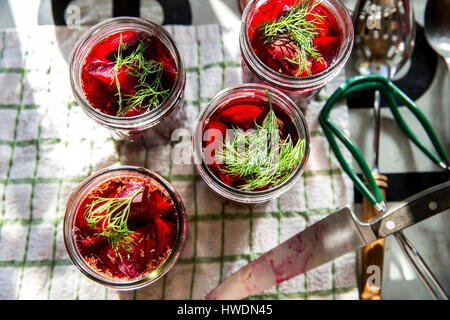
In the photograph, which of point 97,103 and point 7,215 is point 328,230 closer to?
point 97,103

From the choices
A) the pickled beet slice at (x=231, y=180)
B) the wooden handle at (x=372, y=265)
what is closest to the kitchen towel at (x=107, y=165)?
the wooden handle at (x=372, y=265)

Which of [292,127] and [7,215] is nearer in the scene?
[292,127]

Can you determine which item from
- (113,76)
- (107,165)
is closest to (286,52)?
(113,76)

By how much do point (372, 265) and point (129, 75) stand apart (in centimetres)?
49

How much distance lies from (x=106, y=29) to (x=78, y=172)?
246 mm

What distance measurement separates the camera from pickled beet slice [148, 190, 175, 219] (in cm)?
58

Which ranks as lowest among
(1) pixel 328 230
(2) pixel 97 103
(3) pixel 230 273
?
(3) pixel 230 273

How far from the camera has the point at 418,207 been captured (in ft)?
1.90

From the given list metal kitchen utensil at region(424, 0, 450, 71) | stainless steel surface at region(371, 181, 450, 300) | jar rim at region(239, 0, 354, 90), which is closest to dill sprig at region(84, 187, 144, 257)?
jar rim at region(239, 0, 354, 90)

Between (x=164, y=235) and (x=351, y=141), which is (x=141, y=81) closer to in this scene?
(x=164, y=235)

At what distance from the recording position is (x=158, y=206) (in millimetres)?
581

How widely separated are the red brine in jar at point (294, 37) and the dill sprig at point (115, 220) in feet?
0.89

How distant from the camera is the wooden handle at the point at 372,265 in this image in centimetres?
68

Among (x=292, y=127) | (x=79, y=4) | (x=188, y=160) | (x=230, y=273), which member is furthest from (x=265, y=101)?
(x=79, y=4)
